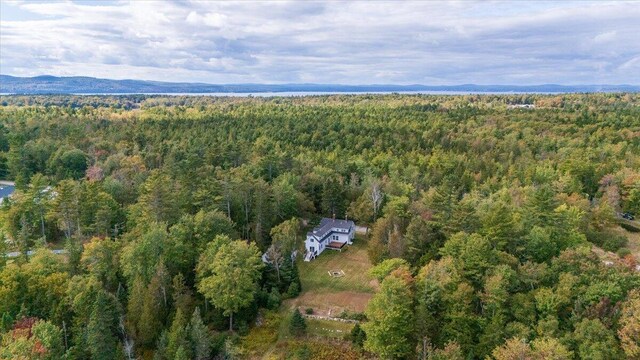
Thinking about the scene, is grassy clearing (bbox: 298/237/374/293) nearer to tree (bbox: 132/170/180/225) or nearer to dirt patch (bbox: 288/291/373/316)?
dirt patch (bbox: 288/291/373/316)

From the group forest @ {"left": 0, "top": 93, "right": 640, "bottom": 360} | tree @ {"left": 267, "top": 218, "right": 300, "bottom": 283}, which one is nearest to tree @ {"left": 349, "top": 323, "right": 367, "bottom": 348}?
forest @ {"left": 0, "top": 93, "right": 640, "bottom": 360}

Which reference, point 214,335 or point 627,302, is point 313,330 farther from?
point 627,302

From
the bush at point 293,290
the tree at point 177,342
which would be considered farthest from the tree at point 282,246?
the tree at point 177,342

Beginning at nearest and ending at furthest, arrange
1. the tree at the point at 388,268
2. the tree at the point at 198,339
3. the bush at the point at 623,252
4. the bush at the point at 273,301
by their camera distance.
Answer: the tree at the point at 198,339 < the tree at the point at 388,268 < the bush at the point at 273,301 < the bush at the point at 623,252

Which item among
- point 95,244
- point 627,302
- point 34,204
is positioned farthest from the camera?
point 34,204

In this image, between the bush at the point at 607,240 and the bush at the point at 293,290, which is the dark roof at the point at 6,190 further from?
the bush at the point at 607,240

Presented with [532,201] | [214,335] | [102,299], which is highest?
[532,201]

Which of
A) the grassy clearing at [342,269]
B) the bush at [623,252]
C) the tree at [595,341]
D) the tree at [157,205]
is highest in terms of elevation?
the tree at [157,205]

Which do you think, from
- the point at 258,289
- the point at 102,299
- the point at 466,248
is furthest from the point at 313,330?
the point at 102,299
